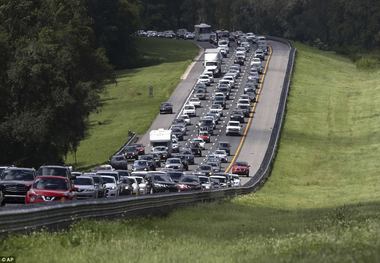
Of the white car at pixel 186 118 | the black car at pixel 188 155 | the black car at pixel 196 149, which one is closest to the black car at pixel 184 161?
the black car at pixel 188 155

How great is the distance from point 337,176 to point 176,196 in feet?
125

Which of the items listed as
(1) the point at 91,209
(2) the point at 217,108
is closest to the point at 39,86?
(2) the point at 217,108

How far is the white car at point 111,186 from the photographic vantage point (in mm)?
43544

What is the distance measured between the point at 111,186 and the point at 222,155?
4269cm

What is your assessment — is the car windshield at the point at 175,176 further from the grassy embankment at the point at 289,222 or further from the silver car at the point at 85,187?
the silver car at the point at 85,187

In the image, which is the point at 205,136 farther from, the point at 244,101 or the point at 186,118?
the point at 244,101

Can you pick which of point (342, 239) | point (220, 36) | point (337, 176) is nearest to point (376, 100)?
point (337, 176)

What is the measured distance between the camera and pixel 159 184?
164 ft

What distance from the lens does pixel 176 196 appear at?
3903 centimetres

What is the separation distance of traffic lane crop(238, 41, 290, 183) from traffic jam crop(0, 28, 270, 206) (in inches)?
46.0

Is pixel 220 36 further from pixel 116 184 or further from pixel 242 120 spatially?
pixel 116 184

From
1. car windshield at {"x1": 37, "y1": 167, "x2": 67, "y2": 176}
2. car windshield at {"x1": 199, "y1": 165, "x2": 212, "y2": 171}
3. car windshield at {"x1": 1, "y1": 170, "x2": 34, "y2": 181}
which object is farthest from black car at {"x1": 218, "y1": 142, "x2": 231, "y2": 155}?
car windshield at {"x1": 1, "y1": 170, "x2": 34, "y2": 181}

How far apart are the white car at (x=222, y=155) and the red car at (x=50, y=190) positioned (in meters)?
50.0

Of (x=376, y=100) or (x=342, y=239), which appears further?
(x=376, y=100)
